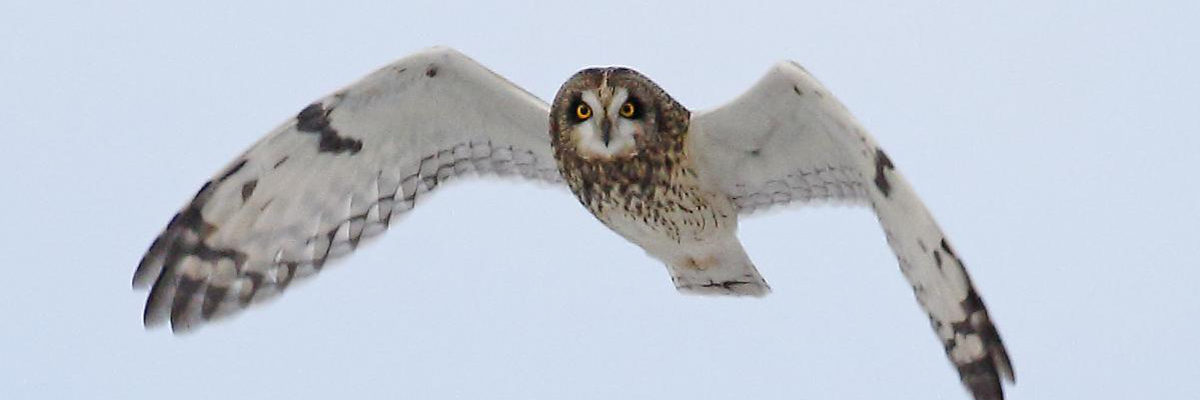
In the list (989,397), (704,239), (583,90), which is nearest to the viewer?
(989,397)

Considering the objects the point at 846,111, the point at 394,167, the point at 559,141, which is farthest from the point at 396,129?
the point at 846,111

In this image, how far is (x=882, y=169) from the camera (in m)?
8.50

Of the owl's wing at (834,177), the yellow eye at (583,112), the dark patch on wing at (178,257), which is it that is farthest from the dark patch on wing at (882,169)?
the dark patch on wing at (178,257)

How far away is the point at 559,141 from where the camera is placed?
9.18 metres

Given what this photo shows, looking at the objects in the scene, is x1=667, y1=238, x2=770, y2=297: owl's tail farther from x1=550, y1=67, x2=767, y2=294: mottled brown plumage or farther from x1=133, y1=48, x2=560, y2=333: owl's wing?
x1=133, y1=48, x2=560, y2=333: owl's wing

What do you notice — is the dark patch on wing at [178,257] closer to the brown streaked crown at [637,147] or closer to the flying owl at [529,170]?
the flying owl at [529,170]

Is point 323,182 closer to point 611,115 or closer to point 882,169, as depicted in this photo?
point 611,115

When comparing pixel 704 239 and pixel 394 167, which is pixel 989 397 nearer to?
pixel 704 239

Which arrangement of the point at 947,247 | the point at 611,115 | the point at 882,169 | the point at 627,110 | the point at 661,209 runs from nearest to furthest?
1. the point at 947,247
2. the point at 882,169
3. the point at 611,115
4. the point at 627,110
5. the point at 661,209

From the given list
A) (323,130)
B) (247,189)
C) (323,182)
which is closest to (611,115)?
(323,130)

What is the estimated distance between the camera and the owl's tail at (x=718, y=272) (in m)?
9.82

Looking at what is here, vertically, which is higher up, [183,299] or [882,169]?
[183,299]

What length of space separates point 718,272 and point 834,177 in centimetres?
87

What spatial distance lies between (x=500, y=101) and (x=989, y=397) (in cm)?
258
